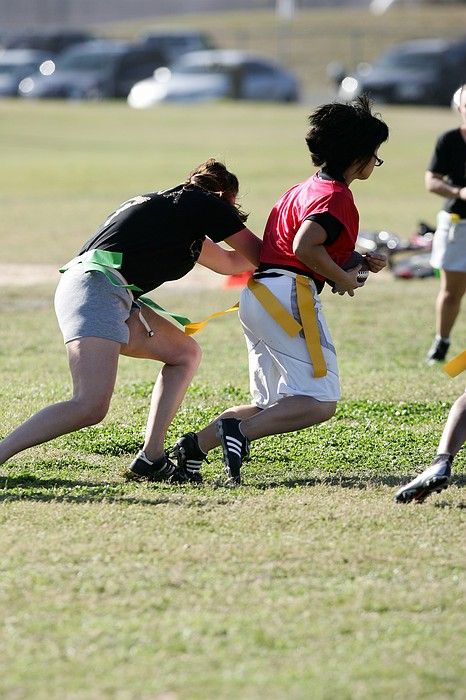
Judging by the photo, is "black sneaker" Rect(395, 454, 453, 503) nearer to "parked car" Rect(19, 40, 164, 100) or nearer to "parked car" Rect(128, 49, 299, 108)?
"parked car" Rect(128, 49, 299, 108)

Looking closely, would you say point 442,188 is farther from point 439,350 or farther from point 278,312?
point 278,312

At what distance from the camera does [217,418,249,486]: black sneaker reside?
5977 mm

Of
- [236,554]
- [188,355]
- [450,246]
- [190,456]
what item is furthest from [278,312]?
[450,246]

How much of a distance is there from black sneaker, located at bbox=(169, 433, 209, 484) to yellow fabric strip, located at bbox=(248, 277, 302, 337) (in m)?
0.72

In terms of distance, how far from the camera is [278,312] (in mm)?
5930

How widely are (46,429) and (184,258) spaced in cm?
103

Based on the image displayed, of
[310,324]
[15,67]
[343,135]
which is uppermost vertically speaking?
[15,67]

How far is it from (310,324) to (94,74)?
36.9m

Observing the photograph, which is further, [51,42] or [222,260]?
[51,42]

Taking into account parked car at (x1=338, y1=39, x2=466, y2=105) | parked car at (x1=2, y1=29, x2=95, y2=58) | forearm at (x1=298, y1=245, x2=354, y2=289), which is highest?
parked car at (x1=2, y1=29, x2=95, y2=58)

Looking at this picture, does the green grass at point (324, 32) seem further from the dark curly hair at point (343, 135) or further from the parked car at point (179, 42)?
the dark curly hair at point (343, 135)

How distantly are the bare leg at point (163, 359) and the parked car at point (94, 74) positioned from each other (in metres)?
35.8

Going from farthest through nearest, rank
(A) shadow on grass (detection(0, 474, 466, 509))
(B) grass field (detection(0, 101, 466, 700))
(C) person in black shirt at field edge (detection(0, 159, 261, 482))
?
1. (C) person in black shirt at field edge (detection(0, 159, 261, 482))
2. (A) shadow on grass (detection(0, 474, 466, 509))
3. (B) grass field (detection(0, 101, 466, 700))

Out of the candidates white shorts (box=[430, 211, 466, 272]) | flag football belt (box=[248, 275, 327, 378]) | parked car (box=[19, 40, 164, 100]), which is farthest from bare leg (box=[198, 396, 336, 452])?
parked car (box=[19, 40, 164, 100])
